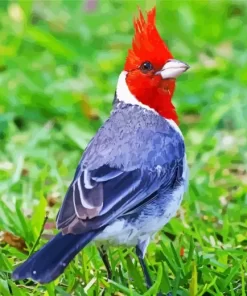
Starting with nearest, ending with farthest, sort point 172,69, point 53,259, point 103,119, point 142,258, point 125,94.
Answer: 1. point 53,259
2. point 142,258
3. point 172,69
4. point 125,94
5. point 103,119

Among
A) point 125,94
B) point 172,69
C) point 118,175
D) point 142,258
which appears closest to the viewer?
point 118,175

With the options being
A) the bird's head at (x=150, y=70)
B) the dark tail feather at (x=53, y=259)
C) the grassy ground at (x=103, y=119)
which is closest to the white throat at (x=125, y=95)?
the bird's head at (x=150, y=70)

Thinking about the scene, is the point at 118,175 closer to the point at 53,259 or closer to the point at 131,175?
the point at 131,175

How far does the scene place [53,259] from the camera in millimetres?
3326

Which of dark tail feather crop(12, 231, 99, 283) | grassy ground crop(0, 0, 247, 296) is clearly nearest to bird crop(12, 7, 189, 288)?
dark tail feather crop(12, 231, 99, 283)

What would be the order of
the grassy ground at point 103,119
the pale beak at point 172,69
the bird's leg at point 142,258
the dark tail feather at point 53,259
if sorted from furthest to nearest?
the pale beak at point 172,69
the grassy ground at point 103,119
the bird's leg at point 142,258
the dark tail feather at point 53,259

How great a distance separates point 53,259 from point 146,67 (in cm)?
122

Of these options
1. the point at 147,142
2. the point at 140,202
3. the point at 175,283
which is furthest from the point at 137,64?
the point at 175,283

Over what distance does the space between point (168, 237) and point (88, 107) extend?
1921mm

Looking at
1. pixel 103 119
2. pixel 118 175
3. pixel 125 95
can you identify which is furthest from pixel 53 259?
pixel 103 119

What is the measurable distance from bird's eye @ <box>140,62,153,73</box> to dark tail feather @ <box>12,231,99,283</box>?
1004 mm

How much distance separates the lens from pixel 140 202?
3.65 meters

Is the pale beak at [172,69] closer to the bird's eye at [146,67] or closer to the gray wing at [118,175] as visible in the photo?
the bird's eye at [146,67]

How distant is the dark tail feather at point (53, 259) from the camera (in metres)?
3.27
